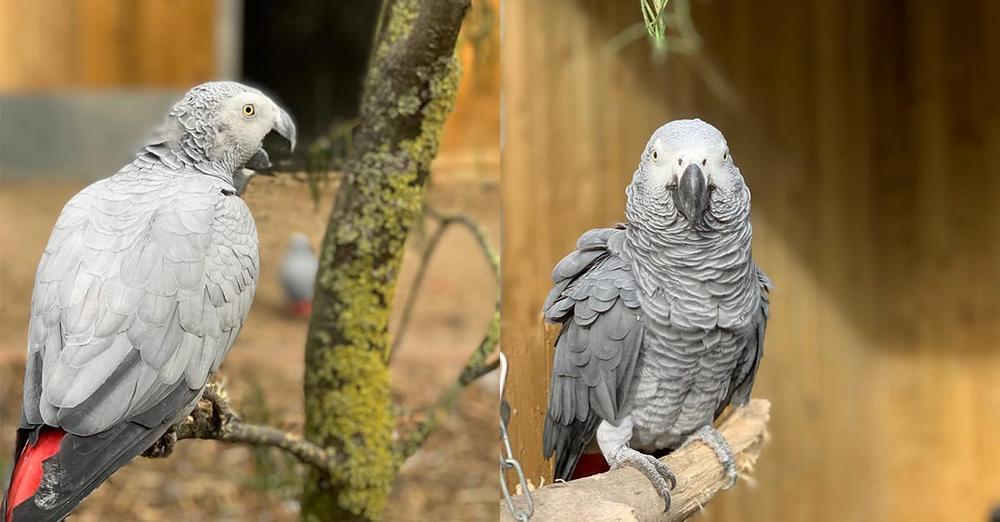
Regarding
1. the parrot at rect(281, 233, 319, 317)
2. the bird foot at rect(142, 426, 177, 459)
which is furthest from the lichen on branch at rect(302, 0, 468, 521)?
the bird foot at rect(142, 426, 177, 459)

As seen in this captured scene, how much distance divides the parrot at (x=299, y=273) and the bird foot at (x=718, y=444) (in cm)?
48

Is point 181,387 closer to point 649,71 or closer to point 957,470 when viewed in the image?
point 649,71

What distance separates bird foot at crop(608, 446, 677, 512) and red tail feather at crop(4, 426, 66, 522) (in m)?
0.45

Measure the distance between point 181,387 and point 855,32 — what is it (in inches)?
62.7

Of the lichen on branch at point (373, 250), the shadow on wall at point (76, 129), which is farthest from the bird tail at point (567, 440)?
the shadow on wall at point (76, 129)

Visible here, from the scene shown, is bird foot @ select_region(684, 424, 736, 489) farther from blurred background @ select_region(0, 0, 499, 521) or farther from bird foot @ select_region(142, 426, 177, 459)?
bird foot @ select_region(142, 426, 177, 459)

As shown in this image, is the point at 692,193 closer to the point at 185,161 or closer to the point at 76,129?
the point at 185,161

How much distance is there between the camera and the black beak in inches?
26.2

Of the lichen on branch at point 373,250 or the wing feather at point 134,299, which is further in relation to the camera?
the lichen on branch at point 373,250

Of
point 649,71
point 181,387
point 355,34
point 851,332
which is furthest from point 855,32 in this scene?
point 181,387

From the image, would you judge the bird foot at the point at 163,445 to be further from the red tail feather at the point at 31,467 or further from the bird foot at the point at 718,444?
the bird foot at the point at 718,444

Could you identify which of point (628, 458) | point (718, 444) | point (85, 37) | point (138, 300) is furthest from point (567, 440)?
point (85, 37)

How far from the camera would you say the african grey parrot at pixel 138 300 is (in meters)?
0.66

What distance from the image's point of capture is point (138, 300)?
69cm
